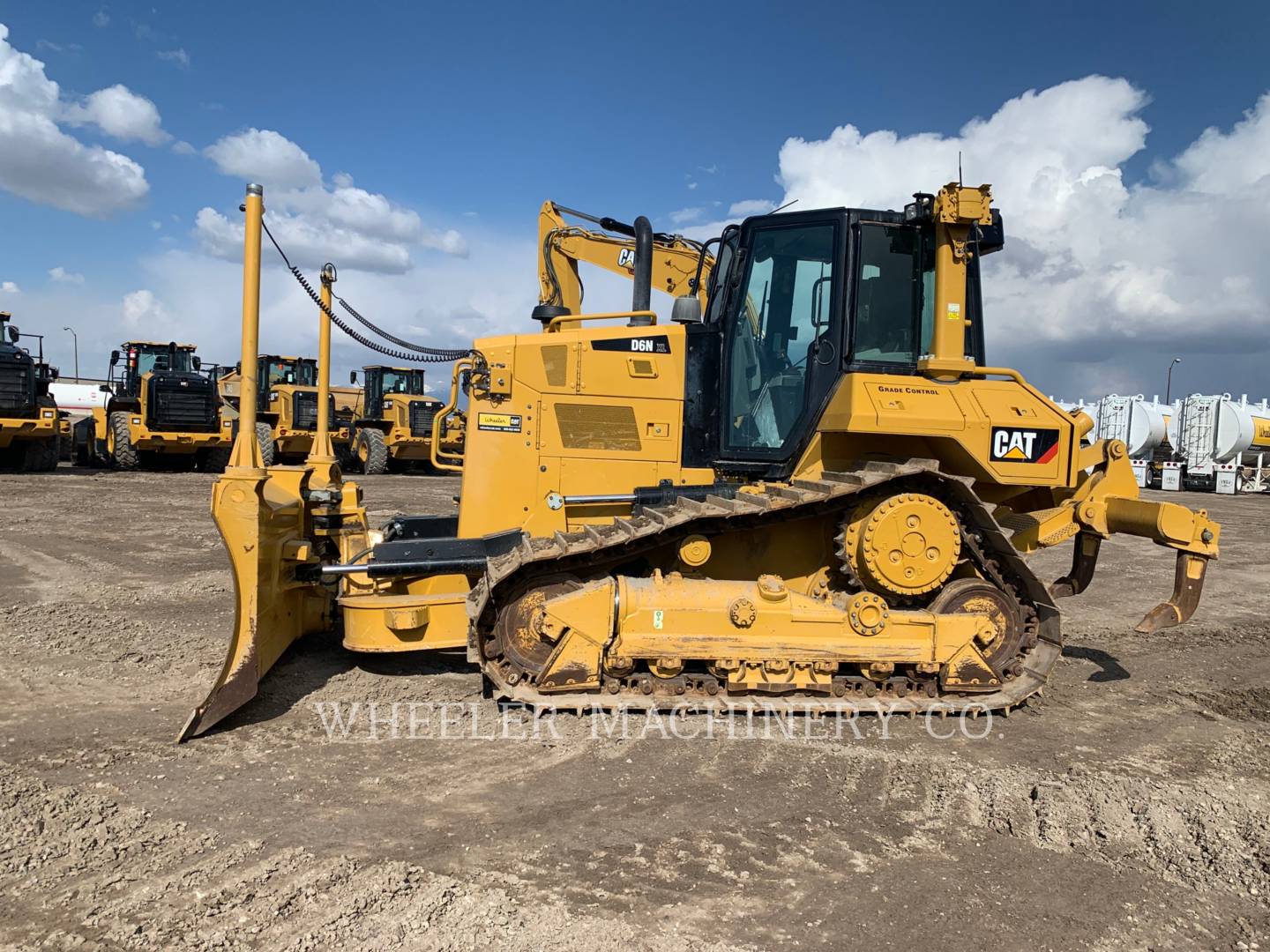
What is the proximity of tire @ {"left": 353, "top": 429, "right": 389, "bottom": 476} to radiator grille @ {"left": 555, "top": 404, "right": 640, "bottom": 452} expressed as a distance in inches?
776

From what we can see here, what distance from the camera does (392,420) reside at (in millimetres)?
25266

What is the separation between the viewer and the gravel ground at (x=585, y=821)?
304cm

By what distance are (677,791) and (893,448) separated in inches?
103

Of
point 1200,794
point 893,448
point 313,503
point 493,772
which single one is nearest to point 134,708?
point 313,503

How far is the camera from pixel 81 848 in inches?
133

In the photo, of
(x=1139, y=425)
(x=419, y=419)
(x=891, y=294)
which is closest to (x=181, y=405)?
(x=419, y=419)

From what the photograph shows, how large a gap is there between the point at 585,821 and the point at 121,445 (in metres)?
21.5

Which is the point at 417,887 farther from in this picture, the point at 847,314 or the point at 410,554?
the point at 847,314

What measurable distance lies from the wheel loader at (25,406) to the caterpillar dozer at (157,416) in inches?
70.9

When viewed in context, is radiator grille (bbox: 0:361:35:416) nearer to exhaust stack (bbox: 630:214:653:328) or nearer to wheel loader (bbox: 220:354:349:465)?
wheel loader (bbox: 220:354:349:465)

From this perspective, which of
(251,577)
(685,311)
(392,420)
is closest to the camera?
(251,577)

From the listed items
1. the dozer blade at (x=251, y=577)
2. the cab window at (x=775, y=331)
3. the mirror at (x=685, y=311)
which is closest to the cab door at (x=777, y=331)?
the cab window at (x=775, y=331)

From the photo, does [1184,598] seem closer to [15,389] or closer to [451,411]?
[451,411]

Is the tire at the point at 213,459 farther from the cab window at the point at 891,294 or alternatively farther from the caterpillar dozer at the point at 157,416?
the cab window at the point at 891,294
